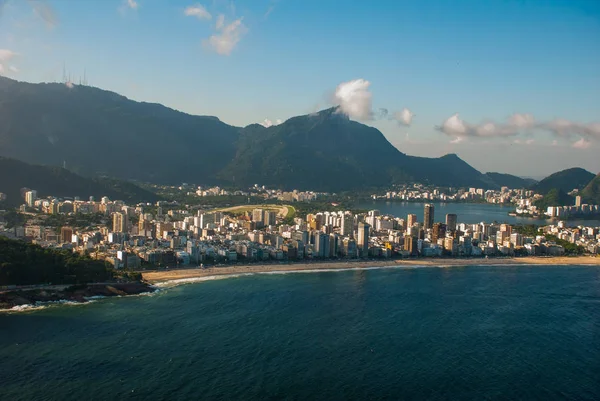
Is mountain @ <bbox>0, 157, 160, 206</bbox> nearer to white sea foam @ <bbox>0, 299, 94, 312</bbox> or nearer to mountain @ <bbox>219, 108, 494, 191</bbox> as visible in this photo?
white sea foam @ <bbox>0, 299, 94, 312</bbox>

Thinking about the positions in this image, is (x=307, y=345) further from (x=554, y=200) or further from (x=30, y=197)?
(x=554, y=200)

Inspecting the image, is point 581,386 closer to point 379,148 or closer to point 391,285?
point 391,285

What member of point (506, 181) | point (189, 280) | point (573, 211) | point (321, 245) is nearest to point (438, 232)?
point (321, 245)

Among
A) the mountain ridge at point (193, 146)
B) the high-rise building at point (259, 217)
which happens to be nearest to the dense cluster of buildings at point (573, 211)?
the mountain ridge at point (193, 146)

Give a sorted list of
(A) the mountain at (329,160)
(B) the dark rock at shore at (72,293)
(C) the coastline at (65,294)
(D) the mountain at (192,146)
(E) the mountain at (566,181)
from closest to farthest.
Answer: (C) the coastline at (65,294) → (B) the dark rock at shore at (72,293) → (D) the mountain at (192,146) → (E) the mountain at (566,181) → (A) the mountain at (329,160)

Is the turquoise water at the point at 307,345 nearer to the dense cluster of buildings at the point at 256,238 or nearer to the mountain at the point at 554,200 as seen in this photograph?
the dense cluster of buildings at the point at 256,238

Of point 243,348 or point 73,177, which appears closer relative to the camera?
point 243,348

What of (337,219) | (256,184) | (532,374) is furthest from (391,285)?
(256,184)
